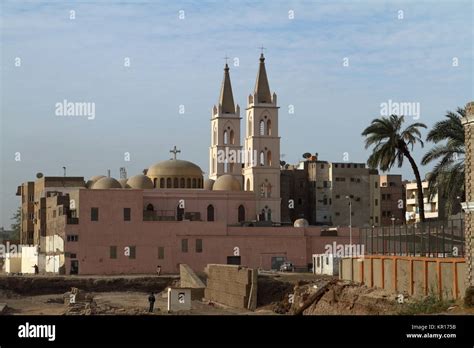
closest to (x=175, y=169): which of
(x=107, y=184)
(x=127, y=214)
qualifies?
(x=107, y=184)

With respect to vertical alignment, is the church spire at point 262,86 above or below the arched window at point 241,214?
above

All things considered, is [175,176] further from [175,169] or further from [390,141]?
[390,141]

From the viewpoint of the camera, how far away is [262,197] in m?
91.8

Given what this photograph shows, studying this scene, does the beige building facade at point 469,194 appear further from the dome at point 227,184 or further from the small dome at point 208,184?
the small dome at point 208,184

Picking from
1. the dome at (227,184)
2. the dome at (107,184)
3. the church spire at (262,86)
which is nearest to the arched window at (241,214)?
the dome at (227,184)

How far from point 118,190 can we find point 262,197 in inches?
727

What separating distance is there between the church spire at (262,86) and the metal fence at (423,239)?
46015 mm

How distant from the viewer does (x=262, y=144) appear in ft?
312

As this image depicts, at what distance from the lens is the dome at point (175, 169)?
87.5 metres

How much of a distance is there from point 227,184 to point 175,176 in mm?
4284

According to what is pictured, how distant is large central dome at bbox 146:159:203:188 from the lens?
286 ft

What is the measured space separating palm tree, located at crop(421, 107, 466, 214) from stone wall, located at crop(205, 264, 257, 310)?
12.5 metres
